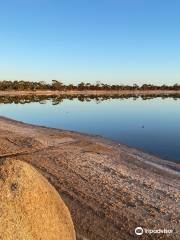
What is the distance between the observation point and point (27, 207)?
6.23m

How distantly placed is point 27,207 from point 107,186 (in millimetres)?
7555

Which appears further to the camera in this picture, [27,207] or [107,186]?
[107,186]

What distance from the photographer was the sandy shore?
10.5 metres

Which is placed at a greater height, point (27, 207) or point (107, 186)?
point (27, 207)

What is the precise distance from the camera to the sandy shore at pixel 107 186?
10.5 m

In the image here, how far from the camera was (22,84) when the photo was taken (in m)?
160

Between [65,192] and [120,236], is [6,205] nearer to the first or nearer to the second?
[120,236]

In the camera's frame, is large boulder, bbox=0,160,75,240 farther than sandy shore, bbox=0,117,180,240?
No

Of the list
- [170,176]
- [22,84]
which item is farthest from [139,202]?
[22,84]

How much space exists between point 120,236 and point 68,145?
454 inches

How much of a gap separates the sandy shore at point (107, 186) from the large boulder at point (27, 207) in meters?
2.69

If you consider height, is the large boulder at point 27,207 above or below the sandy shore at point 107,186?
above

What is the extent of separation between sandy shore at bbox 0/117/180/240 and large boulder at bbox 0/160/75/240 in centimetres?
269

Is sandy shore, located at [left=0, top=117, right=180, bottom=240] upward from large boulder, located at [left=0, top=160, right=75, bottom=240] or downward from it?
downward
